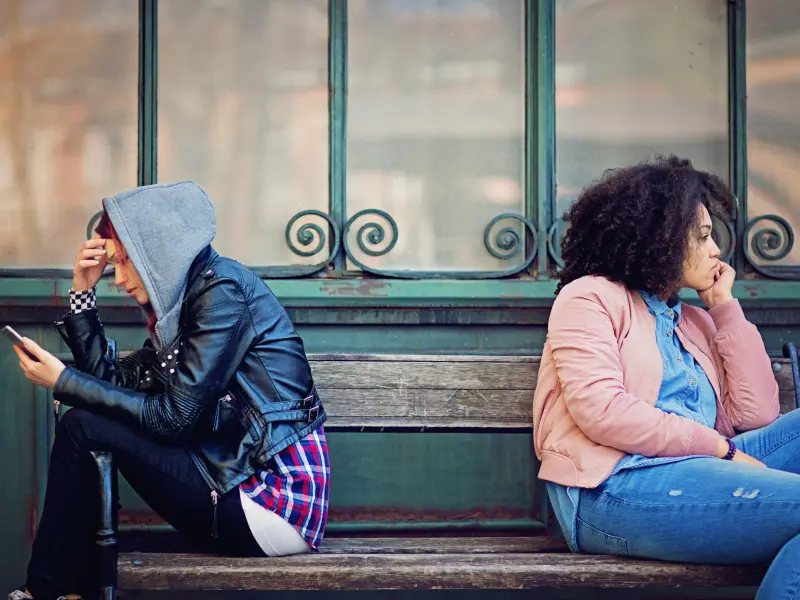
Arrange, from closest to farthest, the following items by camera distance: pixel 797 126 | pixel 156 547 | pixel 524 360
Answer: pixel 524 360 < pixel 156 547 < pixel 797 126

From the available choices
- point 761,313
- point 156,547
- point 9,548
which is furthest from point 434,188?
point 9,548

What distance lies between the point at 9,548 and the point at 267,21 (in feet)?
7.91

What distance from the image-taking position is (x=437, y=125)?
3.87m

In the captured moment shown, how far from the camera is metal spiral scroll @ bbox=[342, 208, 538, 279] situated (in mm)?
3805

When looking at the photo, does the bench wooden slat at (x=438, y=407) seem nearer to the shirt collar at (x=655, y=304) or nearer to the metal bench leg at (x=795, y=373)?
the shirt collar at (x=655, y=304)

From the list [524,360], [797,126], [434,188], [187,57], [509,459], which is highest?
[187,57]

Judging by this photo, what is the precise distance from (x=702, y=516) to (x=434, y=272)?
166cm

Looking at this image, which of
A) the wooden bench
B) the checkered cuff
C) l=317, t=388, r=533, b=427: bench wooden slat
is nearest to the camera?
the wooden bench

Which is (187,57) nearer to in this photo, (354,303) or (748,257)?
(354,303)

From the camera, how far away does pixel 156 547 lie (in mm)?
3646

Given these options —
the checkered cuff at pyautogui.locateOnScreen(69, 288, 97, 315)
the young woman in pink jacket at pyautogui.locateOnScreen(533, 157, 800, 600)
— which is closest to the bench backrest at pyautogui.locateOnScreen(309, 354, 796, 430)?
the young woman in pink jacket at pyautogui.locateOnScreen(533, 157, 800, 600)

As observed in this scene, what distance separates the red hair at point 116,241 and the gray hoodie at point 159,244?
6cm

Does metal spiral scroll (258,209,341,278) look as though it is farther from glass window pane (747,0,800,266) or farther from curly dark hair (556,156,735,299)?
glass window pane (747,0,800,266)

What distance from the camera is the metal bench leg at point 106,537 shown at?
2.50 metres
